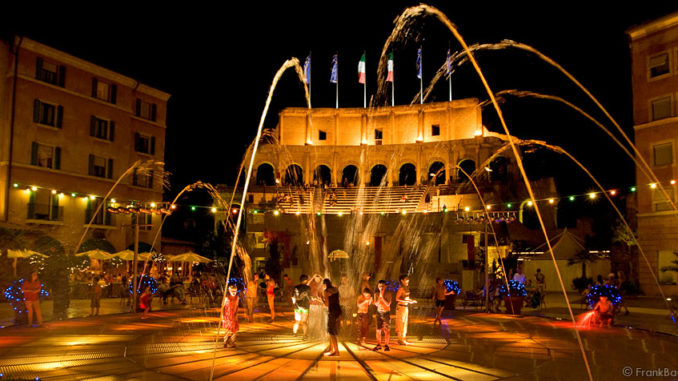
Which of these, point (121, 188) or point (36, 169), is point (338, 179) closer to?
point (121, 188)

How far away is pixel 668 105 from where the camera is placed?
3519 cm

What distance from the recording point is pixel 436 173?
58656 mm

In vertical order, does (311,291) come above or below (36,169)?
below

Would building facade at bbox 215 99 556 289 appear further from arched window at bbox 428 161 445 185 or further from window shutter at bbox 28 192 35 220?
window shutter at bbox 28 192 35 220

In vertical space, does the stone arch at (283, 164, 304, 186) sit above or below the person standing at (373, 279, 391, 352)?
above

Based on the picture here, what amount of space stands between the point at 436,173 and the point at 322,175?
13.8 meters

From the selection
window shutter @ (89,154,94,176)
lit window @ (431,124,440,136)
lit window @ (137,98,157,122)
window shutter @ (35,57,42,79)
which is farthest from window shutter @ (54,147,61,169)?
lit window @ (431,124,440,136)

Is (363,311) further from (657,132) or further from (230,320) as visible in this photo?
(657,132)

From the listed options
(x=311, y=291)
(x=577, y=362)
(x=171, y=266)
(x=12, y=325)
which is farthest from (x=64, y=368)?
(x=171, y=266)

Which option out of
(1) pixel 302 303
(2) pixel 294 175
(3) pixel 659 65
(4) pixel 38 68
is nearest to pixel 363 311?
(1) pixel 302 303

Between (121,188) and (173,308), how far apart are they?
21.6 meters

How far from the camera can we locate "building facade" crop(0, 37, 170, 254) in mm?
37938

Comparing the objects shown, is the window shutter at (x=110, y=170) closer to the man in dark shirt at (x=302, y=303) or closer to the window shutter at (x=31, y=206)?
the window shutter at (x=31, y=206)

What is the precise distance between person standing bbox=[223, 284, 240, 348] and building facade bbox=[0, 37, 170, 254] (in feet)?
66.9
